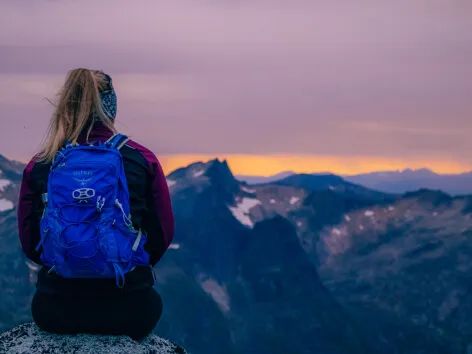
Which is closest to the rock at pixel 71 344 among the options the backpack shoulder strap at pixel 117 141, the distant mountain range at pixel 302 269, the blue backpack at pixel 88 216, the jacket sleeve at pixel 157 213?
the blue backpack at pixel 88 216

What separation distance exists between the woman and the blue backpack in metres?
0.22

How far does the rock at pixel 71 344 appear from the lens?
32.0ft

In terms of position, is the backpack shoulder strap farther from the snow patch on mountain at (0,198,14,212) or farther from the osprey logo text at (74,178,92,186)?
the snow patch on mountain at (0,198,14,212)

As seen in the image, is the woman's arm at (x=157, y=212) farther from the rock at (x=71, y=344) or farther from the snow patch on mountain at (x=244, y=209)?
the snow patch on mountain at (x=244, y=209)

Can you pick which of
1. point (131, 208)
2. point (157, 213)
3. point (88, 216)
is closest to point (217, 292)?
point (157, 213)

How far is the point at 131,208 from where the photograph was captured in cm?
960

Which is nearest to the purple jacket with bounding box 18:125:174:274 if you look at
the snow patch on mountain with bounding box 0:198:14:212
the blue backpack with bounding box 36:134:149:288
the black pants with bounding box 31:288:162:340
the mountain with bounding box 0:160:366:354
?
the blue backpack with bounding box 36:134:149:288

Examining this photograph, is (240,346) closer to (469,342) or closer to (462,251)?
(469,342)

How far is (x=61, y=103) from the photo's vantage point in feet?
32.1

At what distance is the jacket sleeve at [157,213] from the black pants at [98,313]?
49cm

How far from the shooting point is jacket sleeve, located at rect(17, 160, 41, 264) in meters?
9.89

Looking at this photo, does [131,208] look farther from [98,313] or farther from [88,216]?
[98,313]

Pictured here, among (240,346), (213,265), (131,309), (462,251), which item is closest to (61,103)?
(131,309)

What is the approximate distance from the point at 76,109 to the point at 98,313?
2.04 metres
